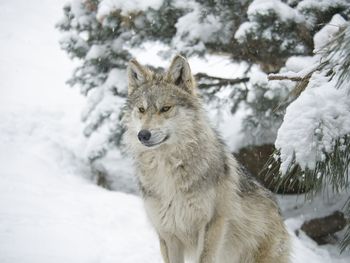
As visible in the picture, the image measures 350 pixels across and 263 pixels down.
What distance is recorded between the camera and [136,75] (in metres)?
4.33

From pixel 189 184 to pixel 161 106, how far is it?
85 centimetres

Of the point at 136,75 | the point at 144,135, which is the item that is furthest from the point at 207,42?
the point at 144,135

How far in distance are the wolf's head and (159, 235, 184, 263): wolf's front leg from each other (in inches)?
37.2

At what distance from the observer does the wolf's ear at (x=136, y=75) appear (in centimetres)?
423

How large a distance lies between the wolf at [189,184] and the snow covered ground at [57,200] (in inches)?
40.6

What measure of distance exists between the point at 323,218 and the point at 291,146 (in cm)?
579

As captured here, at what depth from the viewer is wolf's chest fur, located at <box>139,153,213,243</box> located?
3.61 meters

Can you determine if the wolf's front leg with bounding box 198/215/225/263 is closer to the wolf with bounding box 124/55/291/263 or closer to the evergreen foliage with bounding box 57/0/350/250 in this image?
the wolf with bounding box 124/55/291/263

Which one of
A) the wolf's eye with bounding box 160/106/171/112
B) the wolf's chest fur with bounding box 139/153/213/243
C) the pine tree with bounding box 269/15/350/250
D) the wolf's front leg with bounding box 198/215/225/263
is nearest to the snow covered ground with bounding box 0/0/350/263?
the wolf's chest fur with bounding box 139/153/213/243

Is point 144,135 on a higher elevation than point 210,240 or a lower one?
higher

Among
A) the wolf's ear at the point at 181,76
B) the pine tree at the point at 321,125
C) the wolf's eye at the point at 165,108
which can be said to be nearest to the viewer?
the pine tree at the point at 321,125

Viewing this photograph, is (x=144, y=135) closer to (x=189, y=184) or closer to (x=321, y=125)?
(x=189, y=184)

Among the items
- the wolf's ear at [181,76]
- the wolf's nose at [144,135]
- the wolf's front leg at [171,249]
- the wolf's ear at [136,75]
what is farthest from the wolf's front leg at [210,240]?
the wolf's ear at [136,75]

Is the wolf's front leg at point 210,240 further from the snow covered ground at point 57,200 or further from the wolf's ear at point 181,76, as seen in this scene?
the wolf's ear at point 181,76
